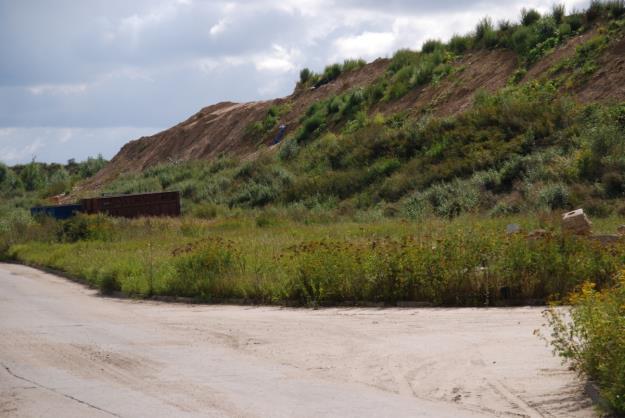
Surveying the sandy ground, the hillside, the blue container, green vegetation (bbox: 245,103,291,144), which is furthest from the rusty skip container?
the sandy ground

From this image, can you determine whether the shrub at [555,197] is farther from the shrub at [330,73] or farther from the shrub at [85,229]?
the shrub at [330,73]

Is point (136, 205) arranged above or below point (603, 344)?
above

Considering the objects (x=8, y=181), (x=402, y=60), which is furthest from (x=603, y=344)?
(x=8, y=181)

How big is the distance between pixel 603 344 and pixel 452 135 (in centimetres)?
3241

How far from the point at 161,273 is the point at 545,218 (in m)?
10.8

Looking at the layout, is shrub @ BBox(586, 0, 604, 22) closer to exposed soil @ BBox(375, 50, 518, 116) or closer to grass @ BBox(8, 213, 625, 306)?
exposed soil @ BBox(375, 50, 518, 116)

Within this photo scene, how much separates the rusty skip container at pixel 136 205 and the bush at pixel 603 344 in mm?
32775

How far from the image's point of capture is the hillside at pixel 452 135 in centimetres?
3338

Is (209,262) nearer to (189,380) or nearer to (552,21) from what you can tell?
(189,380)

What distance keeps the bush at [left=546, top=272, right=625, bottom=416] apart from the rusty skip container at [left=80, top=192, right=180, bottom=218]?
108ft

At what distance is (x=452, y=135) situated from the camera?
40.6 meters

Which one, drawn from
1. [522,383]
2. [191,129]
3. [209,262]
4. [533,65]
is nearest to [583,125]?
[533,65]

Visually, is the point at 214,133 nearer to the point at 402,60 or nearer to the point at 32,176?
the point at 402,60

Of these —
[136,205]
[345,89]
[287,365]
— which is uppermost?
[345,89]
